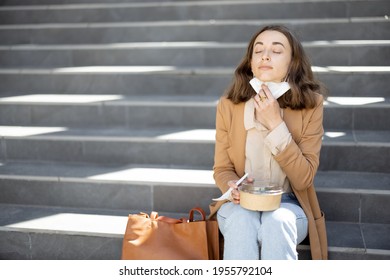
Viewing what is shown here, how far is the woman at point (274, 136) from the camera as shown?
7.92ft

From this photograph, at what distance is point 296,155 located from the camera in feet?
7.90

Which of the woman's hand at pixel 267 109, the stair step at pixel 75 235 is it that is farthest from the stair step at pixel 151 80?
the woman's hand at pixel 267 109

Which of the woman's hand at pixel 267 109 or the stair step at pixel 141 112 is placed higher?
the woman's hand at pixel 267 109

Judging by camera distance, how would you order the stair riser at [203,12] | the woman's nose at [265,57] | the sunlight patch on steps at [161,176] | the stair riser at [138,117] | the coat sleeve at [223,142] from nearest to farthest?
the woman's nose at [265,57]
the coat sleeve at [223,142]
the sunlight patch on steps at [161,176]
the stair riser at [138,117]
the stair riser at [203,12]

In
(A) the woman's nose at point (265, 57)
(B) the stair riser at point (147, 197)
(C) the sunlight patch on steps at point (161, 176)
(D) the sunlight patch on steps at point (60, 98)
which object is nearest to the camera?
(A) the woman's nose at point (265, 57)

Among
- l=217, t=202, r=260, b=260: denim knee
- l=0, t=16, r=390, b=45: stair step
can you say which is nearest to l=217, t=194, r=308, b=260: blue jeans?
l=217, t=202, r=260, b=260: denim knee

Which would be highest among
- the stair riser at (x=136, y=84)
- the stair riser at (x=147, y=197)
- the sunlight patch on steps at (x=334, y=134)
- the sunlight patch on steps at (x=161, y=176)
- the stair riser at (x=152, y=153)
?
the stair riser at (x=136, y=84)

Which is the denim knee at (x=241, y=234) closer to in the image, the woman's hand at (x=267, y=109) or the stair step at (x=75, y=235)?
the woman's hand at (x=267, y=109)

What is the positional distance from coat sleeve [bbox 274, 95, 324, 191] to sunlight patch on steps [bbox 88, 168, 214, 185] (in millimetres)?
751

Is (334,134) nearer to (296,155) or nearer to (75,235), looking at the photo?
(296,155)

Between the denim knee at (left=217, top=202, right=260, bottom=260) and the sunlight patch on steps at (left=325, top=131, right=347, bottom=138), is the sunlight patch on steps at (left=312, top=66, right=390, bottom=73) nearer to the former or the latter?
the sunlight patch on steps at (left=325, top=131, right=347, bottom=138)

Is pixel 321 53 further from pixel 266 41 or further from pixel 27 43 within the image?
pixel 27 43

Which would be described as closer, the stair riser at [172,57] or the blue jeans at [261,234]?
the blue jeans at [261,234]

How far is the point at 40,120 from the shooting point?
3934 millimetres
